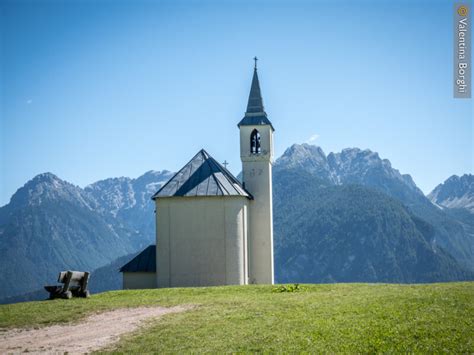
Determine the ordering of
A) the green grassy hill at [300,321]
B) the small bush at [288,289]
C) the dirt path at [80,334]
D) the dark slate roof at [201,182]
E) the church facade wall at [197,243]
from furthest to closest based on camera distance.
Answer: the dark slate roof at [201,182]
the church facade wall at [197,243]
the small bush at [288,289]
the dirt path at [80,334]
the green grassy hill at [300,321]

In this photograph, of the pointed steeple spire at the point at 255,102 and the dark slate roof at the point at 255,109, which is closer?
the dark slate roof at the point at 255,109

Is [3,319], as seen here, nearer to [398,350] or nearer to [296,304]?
[296,304]

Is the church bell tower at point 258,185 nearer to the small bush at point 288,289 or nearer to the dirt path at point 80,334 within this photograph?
the small bush at point 288,289

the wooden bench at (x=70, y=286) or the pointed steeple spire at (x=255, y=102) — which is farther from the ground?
the pointed steeple spire at (x=255, y=102)

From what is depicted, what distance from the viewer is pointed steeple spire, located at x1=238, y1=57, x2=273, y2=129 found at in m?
48.8

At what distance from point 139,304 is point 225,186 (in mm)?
16465

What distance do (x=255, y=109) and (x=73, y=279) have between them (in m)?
25.4

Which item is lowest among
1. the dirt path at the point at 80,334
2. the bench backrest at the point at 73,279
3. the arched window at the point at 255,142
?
the dirt path at the point at 80,334

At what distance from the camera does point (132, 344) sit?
720 inches

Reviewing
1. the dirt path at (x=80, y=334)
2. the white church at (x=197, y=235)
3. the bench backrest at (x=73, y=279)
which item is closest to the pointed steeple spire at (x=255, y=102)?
the white church at (x=197, y=235)

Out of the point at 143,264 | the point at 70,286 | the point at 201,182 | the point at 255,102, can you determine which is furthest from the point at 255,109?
the point at 70,286

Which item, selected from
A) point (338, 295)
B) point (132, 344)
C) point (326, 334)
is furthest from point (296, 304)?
point (132, 344)

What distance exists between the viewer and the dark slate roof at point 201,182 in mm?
40344

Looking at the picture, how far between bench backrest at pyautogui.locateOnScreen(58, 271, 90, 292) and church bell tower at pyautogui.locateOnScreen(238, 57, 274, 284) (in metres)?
18.0
